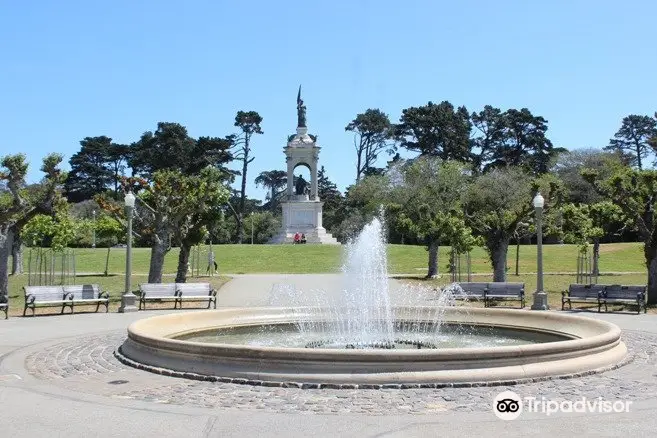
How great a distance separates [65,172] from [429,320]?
13.0m

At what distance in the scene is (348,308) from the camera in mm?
16188

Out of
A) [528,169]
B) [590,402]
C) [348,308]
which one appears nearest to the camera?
[590,402]

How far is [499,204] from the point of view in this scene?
169 feet

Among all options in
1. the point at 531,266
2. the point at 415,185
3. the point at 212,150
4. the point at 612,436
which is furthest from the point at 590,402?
the point at 212,150

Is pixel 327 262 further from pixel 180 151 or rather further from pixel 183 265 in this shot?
pixel 180 151

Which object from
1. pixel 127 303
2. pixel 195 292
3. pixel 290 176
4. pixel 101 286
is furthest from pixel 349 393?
pixel 290 176

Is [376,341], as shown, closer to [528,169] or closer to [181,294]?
[181,294]

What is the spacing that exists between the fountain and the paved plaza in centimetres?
24

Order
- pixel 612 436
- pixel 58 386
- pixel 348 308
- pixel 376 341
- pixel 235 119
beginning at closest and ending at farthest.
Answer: pixel 612 436 → pixel 58 386 → pixel 376 341 → pixel 348 308 → pixel 235 119

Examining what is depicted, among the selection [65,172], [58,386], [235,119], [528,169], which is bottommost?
[58,386]

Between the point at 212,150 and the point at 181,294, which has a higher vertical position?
the point at 212,150

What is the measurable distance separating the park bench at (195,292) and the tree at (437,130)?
6162 cm

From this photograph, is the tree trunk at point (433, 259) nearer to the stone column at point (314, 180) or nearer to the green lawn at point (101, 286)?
the green lawn at point (101, 286)

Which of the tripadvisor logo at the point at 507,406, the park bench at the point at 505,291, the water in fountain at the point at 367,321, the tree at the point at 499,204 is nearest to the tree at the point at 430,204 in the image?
the tree at the point at 499,204
